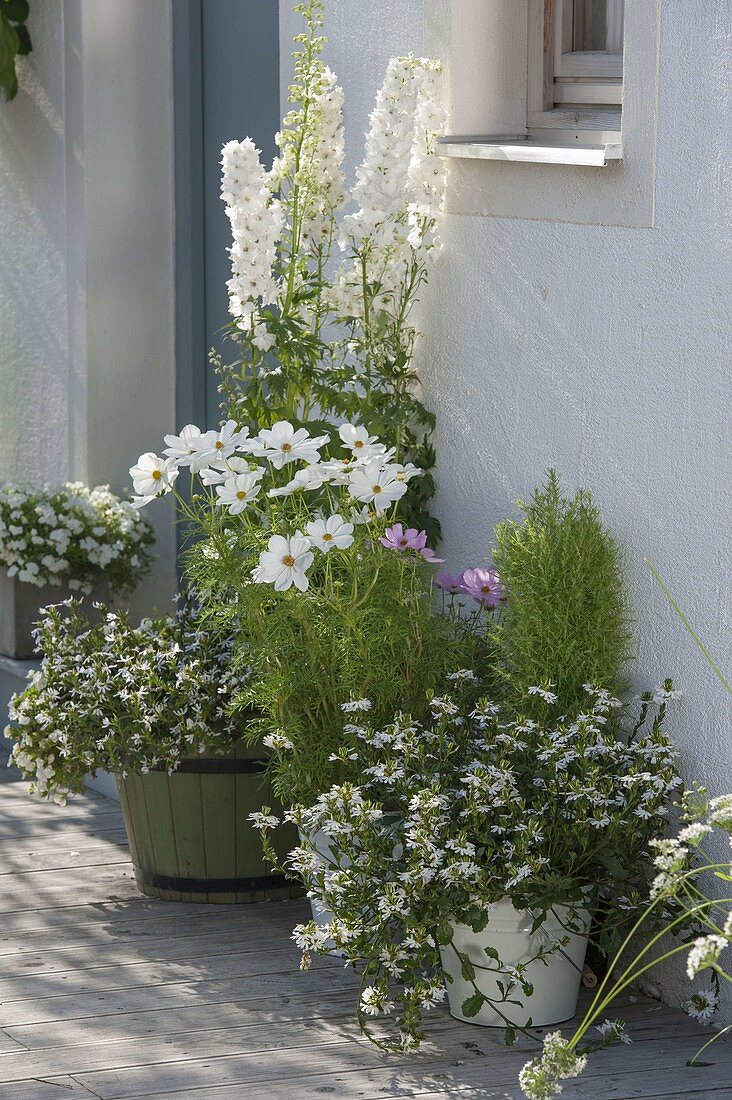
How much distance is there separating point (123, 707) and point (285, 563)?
37.5 inches

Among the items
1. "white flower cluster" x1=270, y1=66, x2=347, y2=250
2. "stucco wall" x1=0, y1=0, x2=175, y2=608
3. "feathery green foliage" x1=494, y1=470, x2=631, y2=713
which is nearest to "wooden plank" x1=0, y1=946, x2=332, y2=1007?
"feathery green foliage" x1=494, y1=470, x2=631, y2=713

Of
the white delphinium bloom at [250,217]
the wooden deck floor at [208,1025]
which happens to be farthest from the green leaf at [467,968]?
the white delphinium bloom at [250,217]

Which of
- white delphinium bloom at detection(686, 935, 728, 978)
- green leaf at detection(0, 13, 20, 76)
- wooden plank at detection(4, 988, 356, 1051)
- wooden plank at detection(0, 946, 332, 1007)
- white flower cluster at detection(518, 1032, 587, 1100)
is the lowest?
wooden plank at detection(0, 946, 332, 1007)

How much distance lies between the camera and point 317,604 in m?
4.04

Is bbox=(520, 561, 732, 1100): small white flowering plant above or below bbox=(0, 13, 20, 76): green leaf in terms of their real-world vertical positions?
Answer: below

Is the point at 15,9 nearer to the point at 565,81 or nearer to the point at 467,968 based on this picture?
the point at 565,81

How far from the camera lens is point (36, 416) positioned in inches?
276

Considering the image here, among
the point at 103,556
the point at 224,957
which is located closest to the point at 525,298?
the point at 224,957

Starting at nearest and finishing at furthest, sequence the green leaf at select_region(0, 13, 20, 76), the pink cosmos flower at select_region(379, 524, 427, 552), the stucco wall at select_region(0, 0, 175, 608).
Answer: the pink cosmos flower at select_region(379, 524, 427, 552), the stucco wall at select_region(0, 0, 175, 608), the green leaf at select_region(0, 13, 20, 76)

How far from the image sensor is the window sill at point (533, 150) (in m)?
4.01

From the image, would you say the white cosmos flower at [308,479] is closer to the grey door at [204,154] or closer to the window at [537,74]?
the window at [537,74]

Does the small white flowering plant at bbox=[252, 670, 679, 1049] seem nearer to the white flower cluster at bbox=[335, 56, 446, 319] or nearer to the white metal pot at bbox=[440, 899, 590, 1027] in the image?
the white metal pot at bbox=[440, 899, 590, 1027]

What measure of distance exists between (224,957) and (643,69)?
2.38 metres

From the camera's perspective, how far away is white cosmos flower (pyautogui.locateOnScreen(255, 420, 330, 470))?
404 cm
